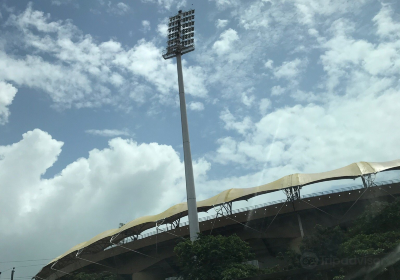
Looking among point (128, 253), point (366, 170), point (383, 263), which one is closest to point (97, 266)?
point (128, 253)

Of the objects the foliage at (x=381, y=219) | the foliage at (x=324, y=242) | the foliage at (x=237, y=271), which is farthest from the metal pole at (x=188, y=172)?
the foliage at (x=381, y=219)

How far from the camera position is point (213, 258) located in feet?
102

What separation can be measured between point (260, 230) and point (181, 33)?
28346 mm

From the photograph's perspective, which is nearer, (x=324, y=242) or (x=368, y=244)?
(x=368, y=244)

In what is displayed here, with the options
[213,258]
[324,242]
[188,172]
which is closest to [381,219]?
[324,242]

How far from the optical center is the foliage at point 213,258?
30188 millimetres

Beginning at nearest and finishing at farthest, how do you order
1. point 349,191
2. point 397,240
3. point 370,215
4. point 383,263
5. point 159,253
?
point 383,263 → point 397,240 → point 370,215 → point 349,191 → point 159,253

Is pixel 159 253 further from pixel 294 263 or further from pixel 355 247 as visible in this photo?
pixel 355 247

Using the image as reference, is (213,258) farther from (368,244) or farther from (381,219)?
(381,219)

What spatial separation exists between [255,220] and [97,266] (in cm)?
2825

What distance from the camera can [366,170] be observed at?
4197 cm

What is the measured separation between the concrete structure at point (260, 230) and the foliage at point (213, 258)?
12.3m

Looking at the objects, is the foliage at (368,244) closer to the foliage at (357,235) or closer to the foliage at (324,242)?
the foliage at (357,235)

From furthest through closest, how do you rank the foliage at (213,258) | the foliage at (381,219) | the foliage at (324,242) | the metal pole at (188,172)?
the metal pole at (188,172) → the foliage at (381,219) → the foliage at (324,242) → the foliage at (213,258)
